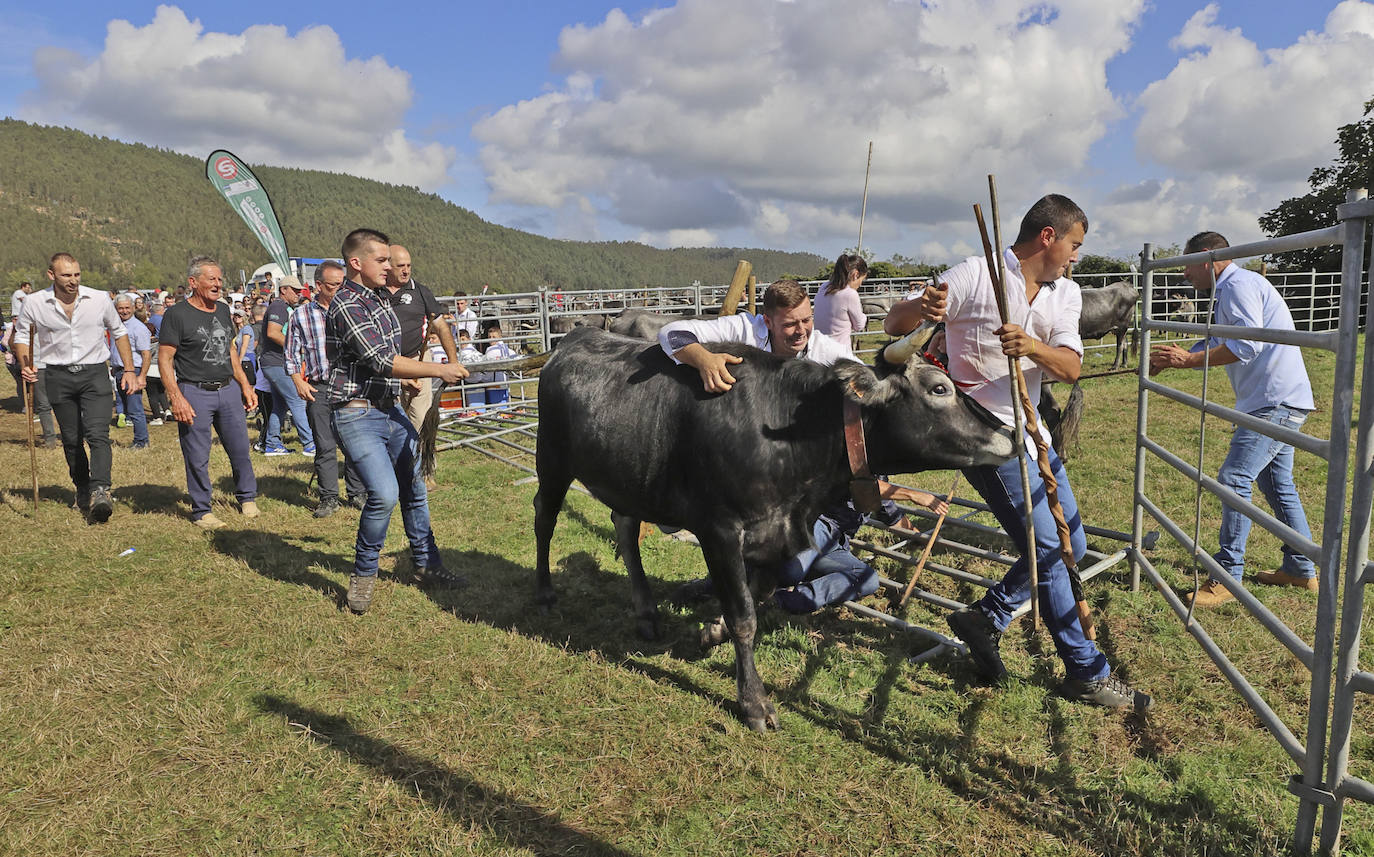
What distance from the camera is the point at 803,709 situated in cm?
374

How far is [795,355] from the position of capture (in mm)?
4109

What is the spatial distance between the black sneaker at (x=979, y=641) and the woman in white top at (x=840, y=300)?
2.89 m

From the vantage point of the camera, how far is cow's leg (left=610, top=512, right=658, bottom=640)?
4543 millimetres

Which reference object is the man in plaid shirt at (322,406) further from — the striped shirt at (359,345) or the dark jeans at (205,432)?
the striped shirt at (359,345)

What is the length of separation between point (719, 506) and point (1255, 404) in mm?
3405

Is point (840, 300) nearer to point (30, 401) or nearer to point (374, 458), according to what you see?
point (374, 458)

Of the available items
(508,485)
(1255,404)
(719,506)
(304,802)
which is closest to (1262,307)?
(1255,404)

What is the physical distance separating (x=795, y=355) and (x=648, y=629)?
5.95 ft

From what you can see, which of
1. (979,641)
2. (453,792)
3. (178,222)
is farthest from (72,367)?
(178,222)

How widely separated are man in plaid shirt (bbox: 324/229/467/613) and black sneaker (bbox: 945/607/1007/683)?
10.0 ft

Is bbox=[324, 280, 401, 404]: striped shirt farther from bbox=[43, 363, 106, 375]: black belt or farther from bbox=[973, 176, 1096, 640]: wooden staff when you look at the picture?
bbox=[43, 363, 106, 375]: black belt

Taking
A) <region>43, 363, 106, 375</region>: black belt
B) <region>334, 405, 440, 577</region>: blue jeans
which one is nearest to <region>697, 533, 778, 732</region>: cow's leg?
<region>334, 405, 440, 577</region>: blue jeans

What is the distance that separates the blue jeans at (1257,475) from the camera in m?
4.48

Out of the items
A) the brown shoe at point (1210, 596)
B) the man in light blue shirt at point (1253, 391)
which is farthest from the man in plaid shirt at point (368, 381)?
the brown shoe at point (1210, 596)
